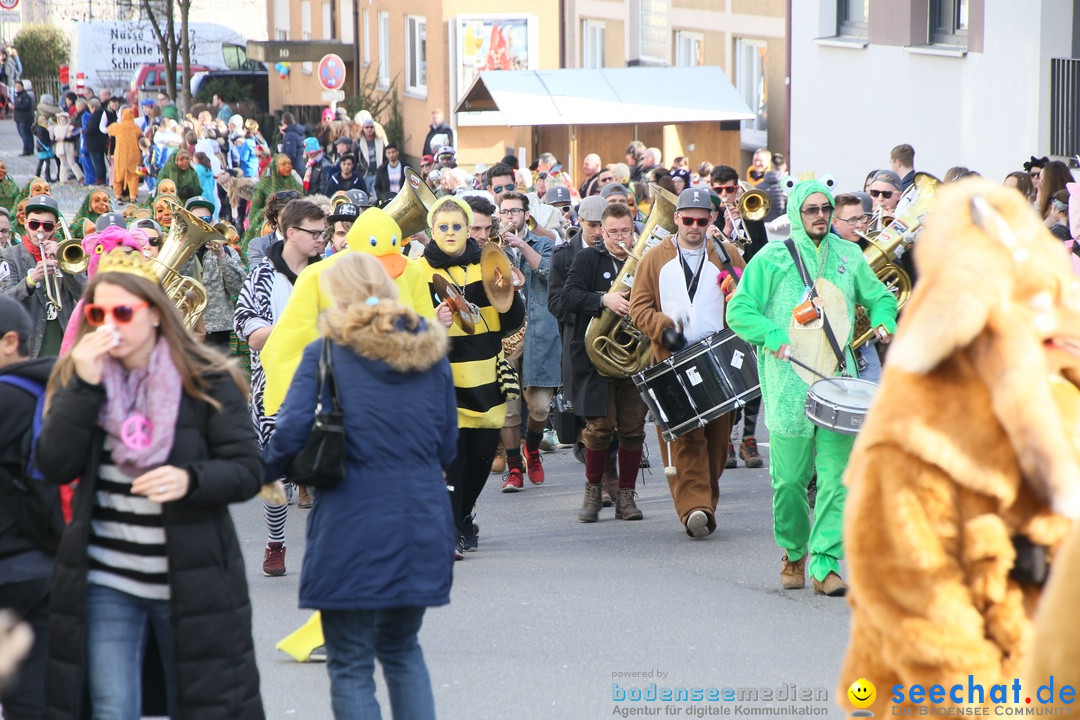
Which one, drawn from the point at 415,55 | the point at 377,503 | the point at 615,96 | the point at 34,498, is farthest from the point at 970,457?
the point at 415,55

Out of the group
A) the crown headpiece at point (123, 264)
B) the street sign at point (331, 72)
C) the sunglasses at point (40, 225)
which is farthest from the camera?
the street sign at point (331, 72)

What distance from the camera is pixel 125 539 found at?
439cm

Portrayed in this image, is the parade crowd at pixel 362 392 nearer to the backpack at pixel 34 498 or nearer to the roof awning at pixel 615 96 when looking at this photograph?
the backpack at pixel 34 498

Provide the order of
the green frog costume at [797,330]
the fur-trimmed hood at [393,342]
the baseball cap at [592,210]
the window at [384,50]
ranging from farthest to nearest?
1. the window at [384,50]
2. the baseball cap at [592,210]
3. the green frog costume at [797,330]
4. the fur-trimmed hood at [393,342]

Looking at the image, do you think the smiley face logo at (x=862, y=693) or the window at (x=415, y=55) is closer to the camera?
the smiley face logo at (x=862, y=693)

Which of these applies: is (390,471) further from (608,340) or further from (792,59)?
(792,59)

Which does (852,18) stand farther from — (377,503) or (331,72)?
(377,503)

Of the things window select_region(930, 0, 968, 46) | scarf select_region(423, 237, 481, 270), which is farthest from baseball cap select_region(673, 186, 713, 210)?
window select_region(930, 0, 968, 46)

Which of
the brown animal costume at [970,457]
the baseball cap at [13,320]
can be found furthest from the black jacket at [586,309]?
the brown animal costume at [970,457]

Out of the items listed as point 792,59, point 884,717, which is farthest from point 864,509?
point 792,59

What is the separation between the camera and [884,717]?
152 inches

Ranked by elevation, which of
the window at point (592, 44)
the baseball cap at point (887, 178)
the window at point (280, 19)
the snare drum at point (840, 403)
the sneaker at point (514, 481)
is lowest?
the sneaker at point (514, 481)

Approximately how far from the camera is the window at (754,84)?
2458cm

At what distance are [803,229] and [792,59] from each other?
14.0 m
